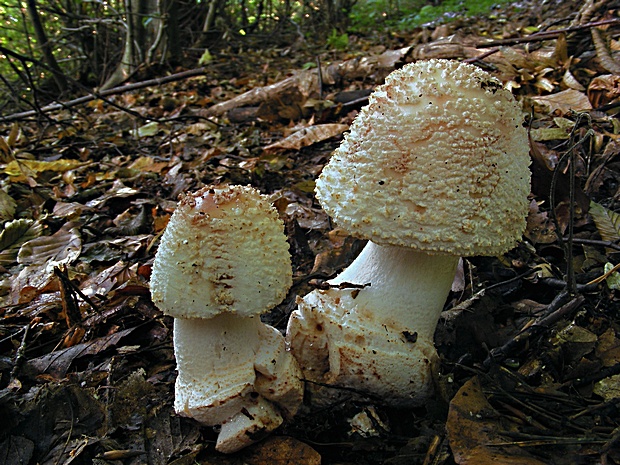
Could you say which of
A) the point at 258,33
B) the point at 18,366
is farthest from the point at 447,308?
the point at 258,33

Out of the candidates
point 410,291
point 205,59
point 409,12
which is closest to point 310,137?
point 410,291

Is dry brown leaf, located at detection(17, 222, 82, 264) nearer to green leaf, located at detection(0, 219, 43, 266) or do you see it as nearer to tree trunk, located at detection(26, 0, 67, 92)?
green leaf, located at detection(0, 219, 43, 266)

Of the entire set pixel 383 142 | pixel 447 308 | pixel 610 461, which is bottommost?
pixel 447 308

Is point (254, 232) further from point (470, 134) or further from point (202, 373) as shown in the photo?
point (470, 134)

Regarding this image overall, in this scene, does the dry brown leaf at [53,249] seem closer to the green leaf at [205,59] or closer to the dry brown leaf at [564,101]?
the dry brown leaf at [564,101]

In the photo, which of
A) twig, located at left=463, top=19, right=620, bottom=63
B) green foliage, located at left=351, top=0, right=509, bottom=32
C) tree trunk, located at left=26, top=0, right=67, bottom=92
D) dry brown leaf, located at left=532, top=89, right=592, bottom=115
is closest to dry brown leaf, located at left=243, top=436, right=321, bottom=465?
dry brown leaf, located at left=532, top=89, right=592, bottom=115

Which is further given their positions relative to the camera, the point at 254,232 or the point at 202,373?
the point at 202,373
